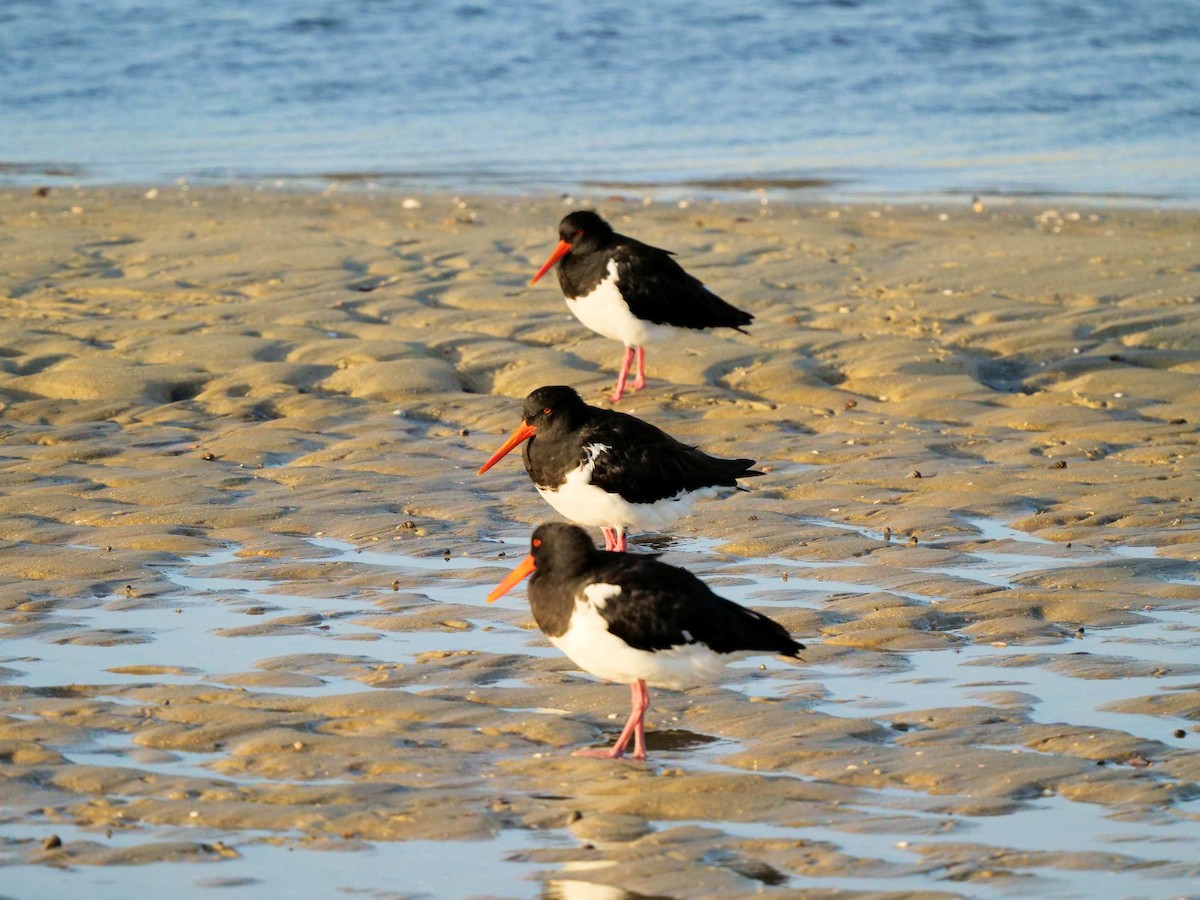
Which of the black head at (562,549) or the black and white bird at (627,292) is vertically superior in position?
the black and white bird at (627,292)

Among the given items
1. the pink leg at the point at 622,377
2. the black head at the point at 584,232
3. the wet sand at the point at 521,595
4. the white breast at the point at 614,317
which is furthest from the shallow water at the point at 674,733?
the black head at the point at 584,232

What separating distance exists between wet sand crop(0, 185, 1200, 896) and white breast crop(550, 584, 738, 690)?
227 mm

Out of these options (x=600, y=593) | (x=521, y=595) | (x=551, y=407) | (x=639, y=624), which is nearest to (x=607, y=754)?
(x=639, y=624)

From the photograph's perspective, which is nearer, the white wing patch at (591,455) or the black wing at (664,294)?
the white wing patch at (591,455)

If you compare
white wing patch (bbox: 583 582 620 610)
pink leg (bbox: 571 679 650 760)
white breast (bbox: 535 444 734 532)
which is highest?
white wing patch (bbox: 583 582 620 610)

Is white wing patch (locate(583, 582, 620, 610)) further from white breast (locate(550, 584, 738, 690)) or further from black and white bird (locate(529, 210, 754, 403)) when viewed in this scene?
black and white bird (locate(529, 210, 754, 403))

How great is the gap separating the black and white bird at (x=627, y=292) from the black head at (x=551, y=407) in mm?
2529

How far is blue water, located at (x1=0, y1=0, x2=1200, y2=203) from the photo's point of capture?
2020 cm

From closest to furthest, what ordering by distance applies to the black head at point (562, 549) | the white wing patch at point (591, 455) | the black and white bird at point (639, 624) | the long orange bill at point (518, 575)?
the black and white bird at point (639, 624), the black head at point (562, 549), the long orange bill at point (518, 575), the white wing patch at point (591, 455)

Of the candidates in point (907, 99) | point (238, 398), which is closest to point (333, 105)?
point (907, 99)

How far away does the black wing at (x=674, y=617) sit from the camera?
5109 mm

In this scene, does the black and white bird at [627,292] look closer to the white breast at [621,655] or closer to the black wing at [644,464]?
the black wing at [644,464]

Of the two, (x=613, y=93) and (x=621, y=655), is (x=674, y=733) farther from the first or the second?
(x=613, y=93)

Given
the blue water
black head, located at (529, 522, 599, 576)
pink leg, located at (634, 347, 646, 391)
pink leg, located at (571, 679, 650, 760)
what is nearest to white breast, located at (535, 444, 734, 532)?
black head, located at (529, 522, 599, 576)
